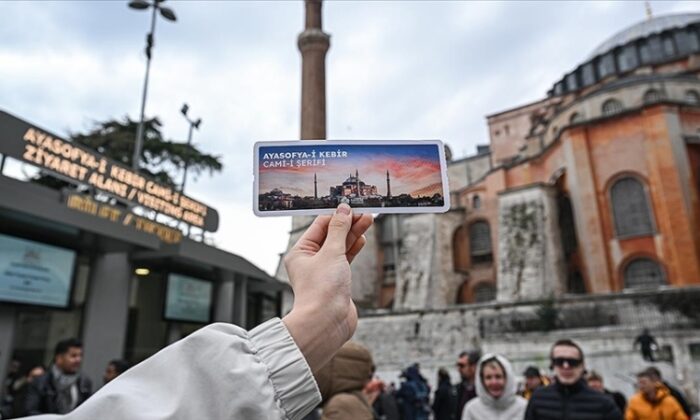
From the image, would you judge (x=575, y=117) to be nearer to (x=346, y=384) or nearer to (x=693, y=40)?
(x=693, y=40)

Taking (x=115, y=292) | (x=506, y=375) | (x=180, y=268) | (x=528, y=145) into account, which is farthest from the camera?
(x=528, y=145)

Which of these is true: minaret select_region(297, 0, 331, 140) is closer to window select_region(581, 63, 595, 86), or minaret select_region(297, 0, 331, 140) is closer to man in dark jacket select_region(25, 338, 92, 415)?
man in dark jacket select_region(25, 338, 92, 415)

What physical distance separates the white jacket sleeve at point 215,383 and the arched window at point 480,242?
33.5m

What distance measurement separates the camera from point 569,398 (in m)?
3.55

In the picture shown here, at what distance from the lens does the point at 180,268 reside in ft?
42.6

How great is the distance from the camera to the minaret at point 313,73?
19.6 m

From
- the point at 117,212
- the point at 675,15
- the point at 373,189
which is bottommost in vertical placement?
the point at 373,189

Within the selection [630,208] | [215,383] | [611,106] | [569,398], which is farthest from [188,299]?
[611,106]

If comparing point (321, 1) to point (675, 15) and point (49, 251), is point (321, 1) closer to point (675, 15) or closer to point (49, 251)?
point (49, 251)

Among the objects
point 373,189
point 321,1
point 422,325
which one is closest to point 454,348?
point 422,325

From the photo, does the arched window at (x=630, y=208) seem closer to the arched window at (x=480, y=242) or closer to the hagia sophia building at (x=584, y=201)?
the hagia sophia building at (x=584, y=201)

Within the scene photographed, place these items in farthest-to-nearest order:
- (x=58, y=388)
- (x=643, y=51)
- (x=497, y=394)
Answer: (x=643, y=51), (x=58, y=388), (x=497, y=394)

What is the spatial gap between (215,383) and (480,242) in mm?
34260

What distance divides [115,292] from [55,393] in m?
6.51
